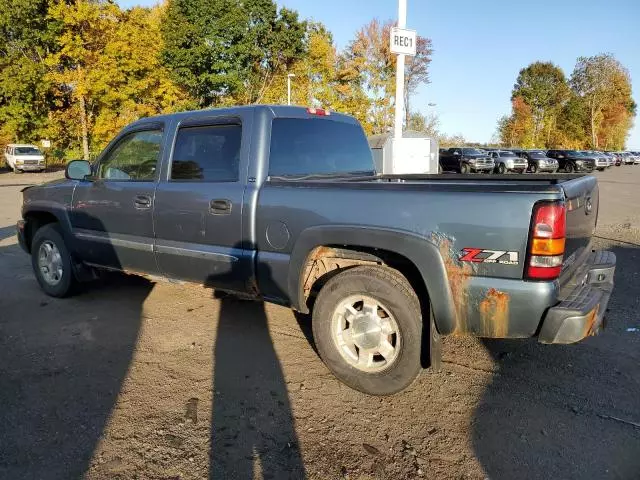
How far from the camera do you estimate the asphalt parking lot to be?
101 inches

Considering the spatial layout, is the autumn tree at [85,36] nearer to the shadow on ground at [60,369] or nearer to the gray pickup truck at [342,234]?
the shadow on ground at [60,369]

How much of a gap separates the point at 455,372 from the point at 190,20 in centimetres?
3363

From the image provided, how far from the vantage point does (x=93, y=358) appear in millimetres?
3803

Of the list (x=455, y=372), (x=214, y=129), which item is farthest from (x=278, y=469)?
(x=214, y=129)

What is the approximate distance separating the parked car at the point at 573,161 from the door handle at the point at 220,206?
3873 centimetres

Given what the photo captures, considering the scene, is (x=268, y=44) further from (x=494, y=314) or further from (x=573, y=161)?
(x=494, y=314)

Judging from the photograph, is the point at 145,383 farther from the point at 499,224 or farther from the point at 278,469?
the point at 499,224

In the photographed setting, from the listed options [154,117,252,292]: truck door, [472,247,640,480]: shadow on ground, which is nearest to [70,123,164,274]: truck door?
[154,117,252,292]: truck door

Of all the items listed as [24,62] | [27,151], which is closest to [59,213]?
[27,151]

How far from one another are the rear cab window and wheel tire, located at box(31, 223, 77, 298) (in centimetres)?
277

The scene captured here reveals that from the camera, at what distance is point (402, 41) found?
9.62 meters

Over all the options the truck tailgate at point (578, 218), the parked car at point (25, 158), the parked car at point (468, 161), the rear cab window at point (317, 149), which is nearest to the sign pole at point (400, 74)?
the rear cab window at point (317, 149)

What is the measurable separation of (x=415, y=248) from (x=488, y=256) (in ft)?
1.38

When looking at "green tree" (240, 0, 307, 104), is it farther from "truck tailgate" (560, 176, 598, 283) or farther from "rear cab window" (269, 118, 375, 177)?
"truck tailgate" (560, 176, 598, 283)
